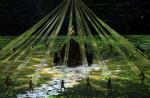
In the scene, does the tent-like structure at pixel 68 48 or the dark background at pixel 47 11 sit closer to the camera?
the tent-like structure at pixel 68 48

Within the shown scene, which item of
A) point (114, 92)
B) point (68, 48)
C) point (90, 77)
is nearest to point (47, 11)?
point (68, 48)

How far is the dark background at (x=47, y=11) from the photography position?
36.3 meters

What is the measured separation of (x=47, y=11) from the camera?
37.1 meters

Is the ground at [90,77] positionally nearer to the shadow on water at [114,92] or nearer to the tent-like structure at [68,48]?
the shadow on water at [114,92]

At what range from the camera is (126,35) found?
3512cm

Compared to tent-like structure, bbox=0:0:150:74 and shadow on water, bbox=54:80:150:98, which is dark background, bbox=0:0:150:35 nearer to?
tent-like structure, bbox=0:0:150:74

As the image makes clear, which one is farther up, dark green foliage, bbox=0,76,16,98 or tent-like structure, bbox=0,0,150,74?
tent-like structure, bbox=0,0,150,74

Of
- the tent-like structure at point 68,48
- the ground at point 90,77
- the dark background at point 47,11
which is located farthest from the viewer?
the dark background at point 47,11

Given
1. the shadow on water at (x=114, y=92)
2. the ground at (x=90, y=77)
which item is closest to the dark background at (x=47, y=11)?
the ground at (x=90, y=77)

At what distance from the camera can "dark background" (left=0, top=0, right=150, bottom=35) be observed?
1429 inches

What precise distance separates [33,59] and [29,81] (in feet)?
18.2

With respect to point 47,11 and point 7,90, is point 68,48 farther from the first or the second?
point 47,11

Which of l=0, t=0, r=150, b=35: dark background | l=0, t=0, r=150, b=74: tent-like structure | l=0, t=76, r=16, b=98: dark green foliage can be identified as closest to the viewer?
l=0, t=76, r=16, b=98: dark green foliage

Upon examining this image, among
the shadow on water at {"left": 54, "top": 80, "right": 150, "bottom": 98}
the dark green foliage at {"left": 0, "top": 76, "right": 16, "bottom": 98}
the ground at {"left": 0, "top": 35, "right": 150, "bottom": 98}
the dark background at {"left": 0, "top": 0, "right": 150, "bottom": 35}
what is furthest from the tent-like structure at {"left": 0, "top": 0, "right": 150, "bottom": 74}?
the dark background at {"left": 0, "top": 0, "right": 150, "bottom": 35}
